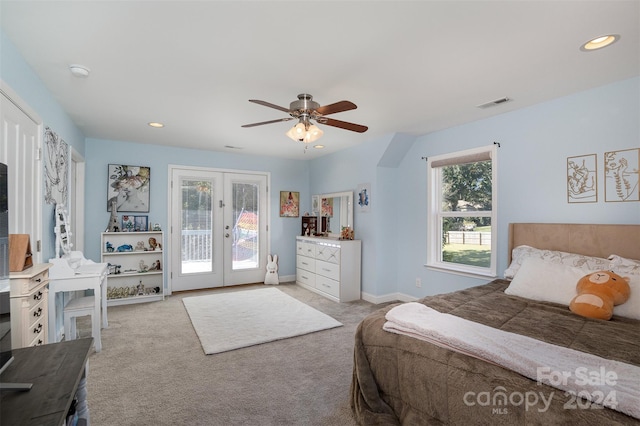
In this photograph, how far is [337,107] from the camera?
7.72 feet

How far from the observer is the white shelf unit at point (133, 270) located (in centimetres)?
458

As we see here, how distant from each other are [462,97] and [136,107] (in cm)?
328

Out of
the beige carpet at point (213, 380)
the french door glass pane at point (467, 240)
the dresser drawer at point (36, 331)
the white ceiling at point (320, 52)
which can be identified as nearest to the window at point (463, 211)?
the french door glass pane at point (467, 240)

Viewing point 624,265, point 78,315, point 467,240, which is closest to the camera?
point 624,265

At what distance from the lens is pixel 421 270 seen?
14.3ft

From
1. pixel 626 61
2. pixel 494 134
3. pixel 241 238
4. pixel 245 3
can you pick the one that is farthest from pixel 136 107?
pixel 626 61

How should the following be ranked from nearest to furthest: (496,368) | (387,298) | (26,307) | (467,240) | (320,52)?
(496,368)
(26,307)
(320,52)
(467,240)
(387,298)

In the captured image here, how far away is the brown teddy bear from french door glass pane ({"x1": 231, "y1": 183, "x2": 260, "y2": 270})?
4800 mm

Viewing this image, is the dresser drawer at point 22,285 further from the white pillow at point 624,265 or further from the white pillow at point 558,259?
the white pillow at point 624,265

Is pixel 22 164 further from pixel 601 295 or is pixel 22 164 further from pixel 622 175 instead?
pixel 622 175

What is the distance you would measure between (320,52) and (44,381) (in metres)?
2.22

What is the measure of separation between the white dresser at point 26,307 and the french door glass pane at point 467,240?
410 centimetres

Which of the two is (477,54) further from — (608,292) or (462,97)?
(608,292)

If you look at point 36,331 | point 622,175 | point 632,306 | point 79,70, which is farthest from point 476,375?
point 79,70
